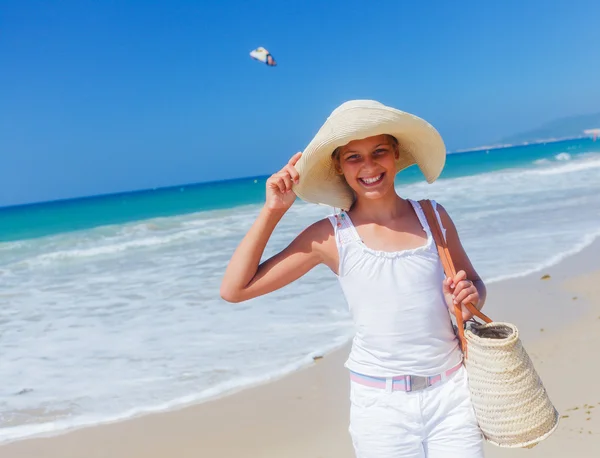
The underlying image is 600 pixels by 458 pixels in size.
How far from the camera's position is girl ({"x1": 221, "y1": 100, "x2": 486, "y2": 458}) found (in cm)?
203

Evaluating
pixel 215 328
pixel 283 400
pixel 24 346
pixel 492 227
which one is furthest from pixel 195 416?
pixel 492 227

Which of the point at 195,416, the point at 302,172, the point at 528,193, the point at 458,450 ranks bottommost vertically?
the point at 528,193

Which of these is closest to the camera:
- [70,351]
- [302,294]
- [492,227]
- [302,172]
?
[302,172]

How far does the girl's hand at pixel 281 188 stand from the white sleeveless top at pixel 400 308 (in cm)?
24

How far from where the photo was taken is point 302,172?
2279 millimetres

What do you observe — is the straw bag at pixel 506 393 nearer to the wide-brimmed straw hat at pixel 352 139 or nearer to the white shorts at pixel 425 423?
the white shorts at pixel 425 423

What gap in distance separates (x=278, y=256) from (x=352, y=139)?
0.49m

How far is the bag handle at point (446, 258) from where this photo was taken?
6.62ft

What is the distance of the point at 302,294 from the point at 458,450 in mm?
5626

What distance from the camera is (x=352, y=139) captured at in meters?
2.12

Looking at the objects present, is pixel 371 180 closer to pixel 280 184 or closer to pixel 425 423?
pixel 280 184

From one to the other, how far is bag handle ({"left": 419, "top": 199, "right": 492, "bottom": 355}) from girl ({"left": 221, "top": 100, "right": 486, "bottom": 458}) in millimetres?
24

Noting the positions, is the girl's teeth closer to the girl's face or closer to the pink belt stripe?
the girl's face

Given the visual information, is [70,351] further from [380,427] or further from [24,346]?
[380,427]
